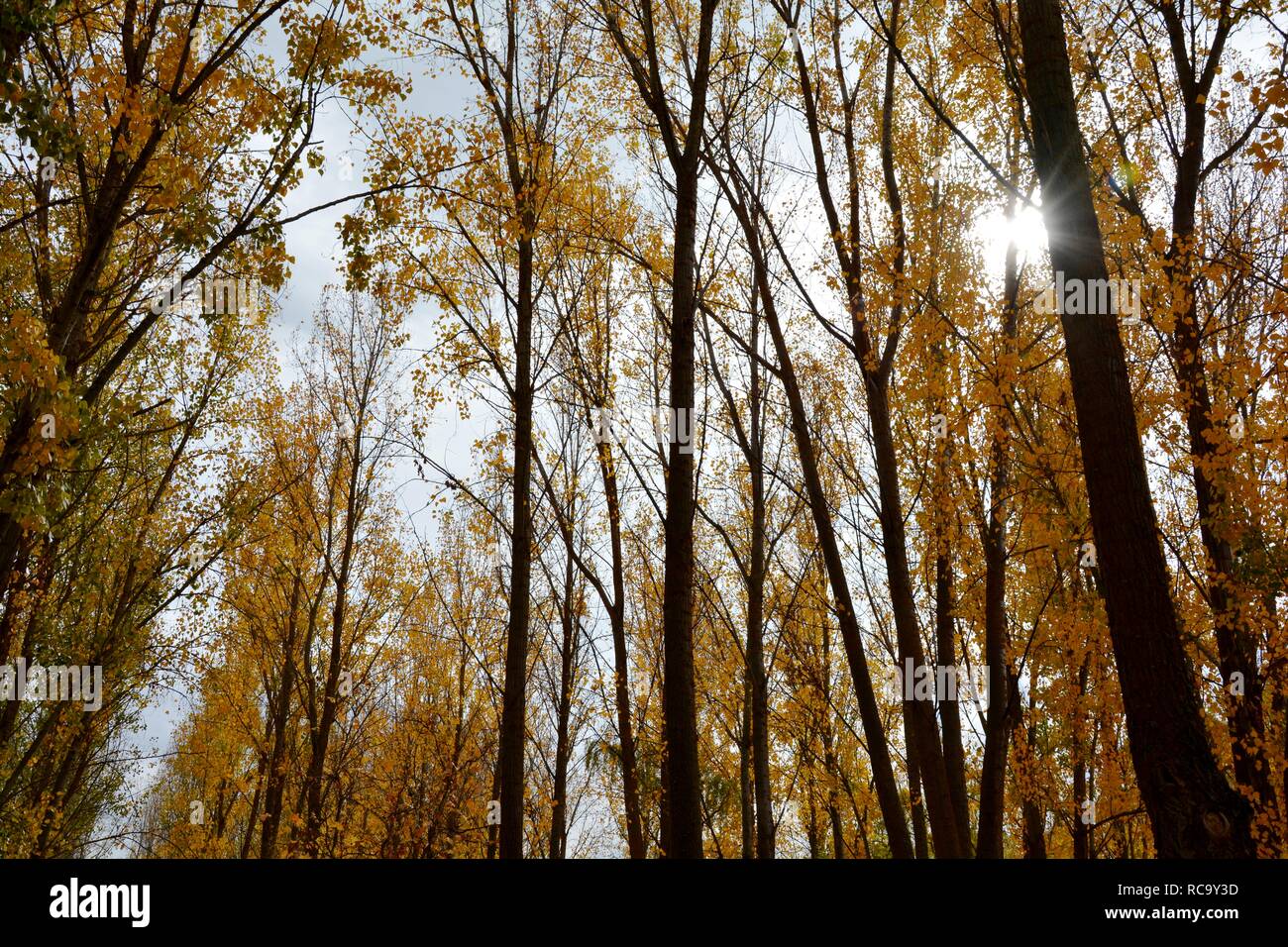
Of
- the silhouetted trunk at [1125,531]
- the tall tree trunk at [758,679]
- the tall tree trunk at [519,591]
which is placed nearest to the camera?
the silhouetted trunk at [1125,531]

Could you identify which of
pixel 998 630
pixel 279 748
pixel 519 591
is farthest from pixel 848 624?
pixel 279 748

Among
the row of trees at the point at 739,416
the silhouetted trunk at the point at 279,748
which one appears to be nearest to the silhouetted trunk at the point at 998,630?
the row of trees at the point at 739,416

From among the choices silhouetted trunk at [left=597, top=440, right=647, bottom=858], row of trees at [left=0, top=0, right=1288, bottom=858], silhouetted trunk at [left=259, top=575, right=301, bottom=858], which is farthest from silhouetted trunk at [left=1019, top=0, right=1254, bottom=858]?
silhouetted trunk at [left=259, top=575, right=301, bottom=858]

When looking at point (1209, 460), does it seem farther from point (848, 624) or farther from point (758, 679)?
point (758, 679)

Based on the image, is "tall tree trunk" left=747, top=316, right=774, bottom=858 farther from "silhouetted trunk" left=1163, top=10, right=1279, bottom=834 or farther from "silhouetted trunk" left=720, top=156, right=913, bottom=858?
"silhouetted trunk" left=1163, top=10, right=1279, bottom=834

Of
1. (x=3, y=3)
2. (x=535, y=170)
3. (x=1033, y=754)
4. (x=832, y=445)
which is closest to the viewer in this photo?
(x=3, y=3)

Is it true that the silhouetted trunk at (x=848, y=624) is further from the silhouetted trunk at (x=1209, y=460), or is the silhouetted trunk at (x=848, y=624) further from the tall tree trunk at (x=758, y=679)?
the silhouetted trunk at (x=1209, y=460)

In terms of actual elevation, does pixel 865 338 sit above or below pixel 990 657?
above

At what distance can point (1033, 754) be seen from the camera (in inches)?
447

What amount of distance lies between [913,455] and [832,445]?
3145mm

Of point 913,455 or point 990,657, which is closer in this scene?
point 990,657

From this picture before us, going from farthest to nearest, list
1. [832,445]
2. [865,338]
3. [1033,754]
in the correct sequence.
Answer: [832,445] < [1033,754] < [865,338]
